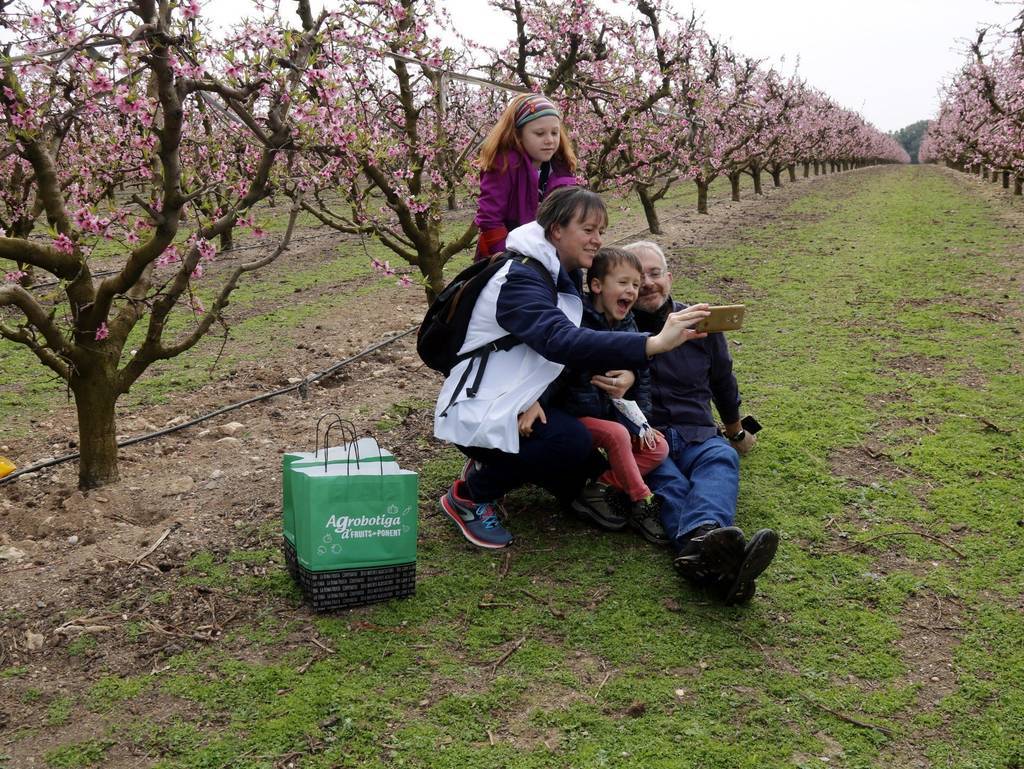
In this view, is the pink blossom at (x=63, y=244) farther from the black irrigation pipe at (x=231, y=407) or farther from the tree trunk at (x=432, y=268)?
the tree trunk at (x=432, y=268)

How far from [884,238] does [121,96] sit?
11914 millimetres

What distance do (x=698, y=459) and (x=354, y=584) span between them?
1.53 meters

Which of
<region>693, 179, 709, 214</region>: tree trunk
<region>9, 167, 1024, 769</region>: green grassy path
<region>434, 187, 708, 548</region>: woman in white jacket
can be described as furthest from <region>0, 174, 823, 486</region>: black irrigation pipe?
<region>693, 179, 709, 214</region>: tree trunk

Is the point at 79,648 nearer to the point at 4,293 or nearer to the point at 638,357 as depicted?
the point at 4,293

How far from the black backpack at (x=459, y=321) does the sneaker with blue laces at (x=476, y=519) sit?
0.49 metres

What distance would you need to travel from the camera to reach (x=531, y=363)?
123 inches

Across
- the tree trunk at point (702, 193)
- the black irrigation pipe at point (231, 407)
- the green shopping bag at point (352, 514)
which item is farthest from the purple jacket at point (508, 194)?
the tree trunk at point (702, 193)

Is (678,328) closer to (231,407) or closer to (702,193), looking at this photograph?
(231,407)

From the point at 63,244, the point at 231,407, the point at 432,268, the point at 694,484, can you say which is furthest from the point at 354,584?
the point at 432,268

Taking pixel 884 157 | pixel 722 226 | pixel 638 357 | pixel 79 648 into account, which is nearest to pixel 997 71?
pixel 722 226

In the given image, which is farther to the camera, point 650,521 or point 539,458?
point 650,521

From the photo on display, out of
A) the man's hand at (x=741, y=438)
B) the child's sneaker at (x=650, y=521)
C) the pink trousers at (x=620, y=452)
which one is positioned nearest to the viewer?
the pink trousers at (x=620, y=452)

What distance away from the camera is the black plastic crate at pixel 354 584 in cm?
281

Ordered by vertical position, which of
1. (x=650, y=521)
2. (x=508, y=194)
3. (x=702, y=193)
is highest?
(x=702, y=193)
